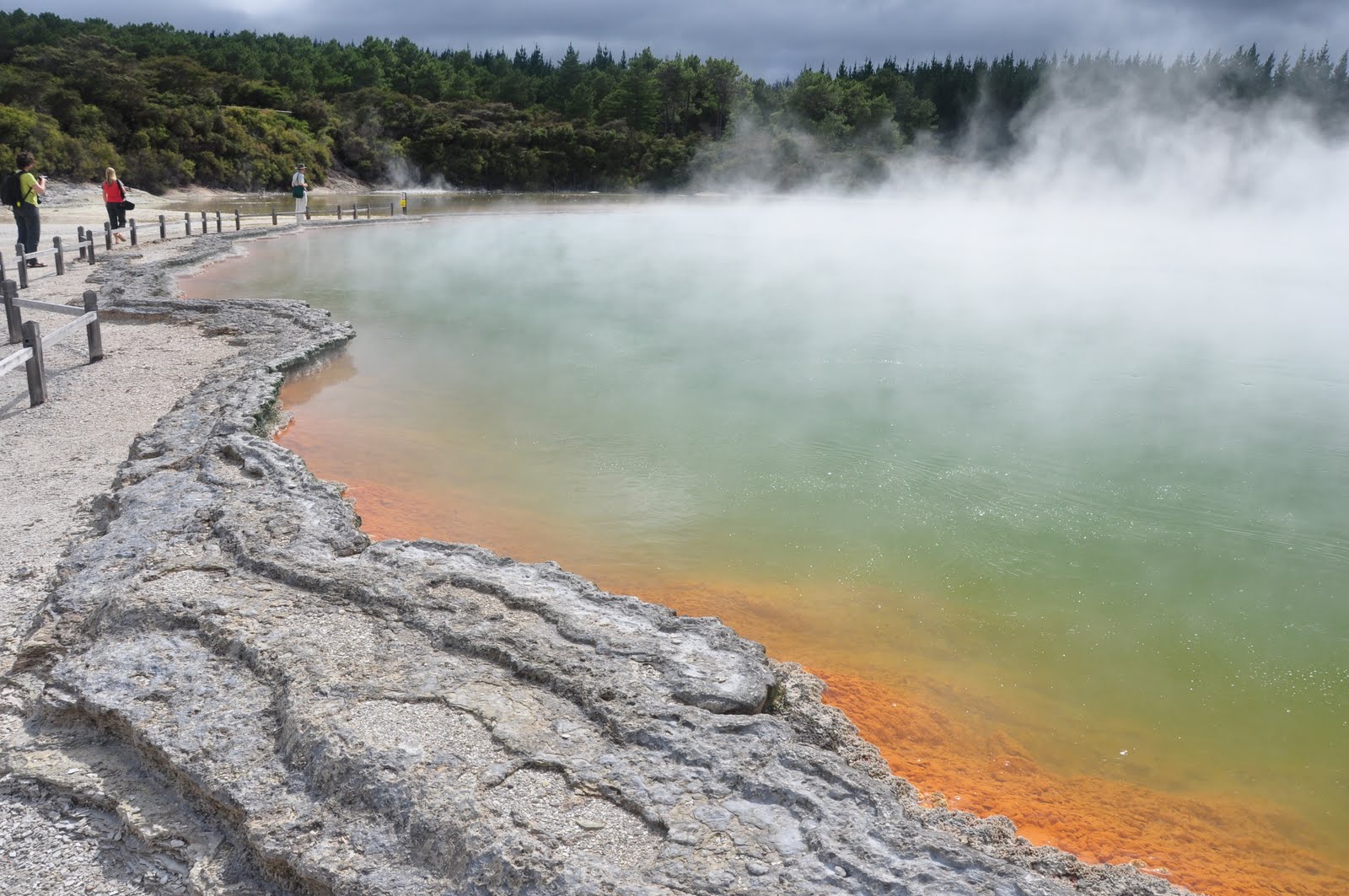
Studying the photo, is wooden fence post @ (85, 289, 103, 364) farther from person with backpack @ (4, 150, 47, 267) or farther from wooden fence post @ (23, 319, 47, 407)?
person with backpack @ (4, 150, 47, 267)

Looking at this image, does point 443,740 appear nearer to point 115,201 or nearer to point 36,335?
point 36,335

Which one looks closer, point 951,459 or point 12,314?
point 951,459

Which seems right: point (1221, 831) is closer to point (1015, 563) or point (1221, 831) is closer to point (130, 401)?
point (1015, 563)

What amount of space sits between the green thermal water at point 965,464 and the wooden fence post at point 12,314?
2434mm

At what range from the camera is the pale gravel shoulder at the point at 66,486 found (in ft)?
7.94

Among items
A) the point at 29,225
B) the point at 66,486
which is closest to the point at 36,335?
the point at 66,486

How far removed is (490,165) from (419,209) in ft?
54.1

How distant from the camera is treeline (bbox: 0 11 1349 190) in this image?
3219 centimetres

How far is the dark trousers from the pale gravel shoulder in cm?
60

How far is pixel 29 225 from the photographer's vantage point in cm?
1218

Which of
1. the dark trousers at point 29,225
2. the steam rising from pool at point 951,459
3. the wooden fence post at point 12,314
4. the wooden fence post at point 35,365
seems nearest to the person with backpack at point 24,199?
the dark trousers at point 29,225

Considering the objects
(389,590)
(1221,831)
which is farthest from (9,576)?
(1221,831)

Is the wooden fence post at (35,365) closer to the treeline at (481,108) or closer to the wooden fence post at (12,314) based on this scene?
the wooden fence post at (12,314)

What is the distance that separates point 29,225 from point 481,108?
4055 cm
